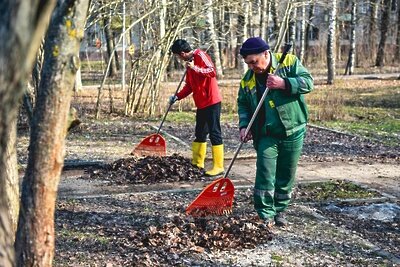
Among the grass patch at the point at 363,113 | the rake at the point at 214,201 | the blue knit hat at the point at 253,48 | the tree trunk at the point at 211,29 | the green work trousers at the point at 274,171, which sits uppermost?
the tree trunk at the point at 211,29

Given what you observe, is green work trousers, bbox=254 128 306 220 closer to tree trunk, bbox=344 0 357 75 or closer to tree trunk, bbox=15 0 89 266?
tree trunk, bbox=15 0 89 266

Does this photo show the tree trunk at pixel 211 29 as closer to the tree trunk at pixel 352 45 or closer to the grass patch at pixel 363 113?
the grass patch at pixel 363 113

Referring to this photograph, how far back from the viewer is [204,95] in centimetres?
884

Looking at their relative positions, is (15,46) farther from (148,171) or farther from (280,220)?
(148,171)

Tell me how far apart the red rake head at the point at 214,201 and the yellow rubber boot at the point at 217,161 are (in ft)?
7.07

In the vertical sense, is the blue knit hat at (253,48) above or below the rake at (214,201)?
above

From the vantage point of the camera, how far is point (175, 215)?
21.8 feet

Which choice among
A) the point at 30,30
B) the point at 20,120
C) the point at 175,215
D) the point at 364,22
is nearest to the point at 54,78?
the point at 30,30

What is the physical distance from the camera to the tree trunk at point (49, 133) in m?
3.42

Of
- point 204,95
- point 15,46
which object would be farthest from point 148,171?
point 15,46

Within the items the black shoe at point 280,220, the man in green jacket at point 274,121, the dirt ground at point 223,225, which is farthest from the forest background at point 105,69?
the black shoe at point 280,220

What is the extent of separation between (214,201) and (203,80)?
2554 millimetres

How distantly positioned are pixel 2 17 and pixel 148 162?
7.41 meters

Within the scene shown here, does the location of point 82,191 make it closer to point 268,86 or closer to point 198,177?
point 198,177
